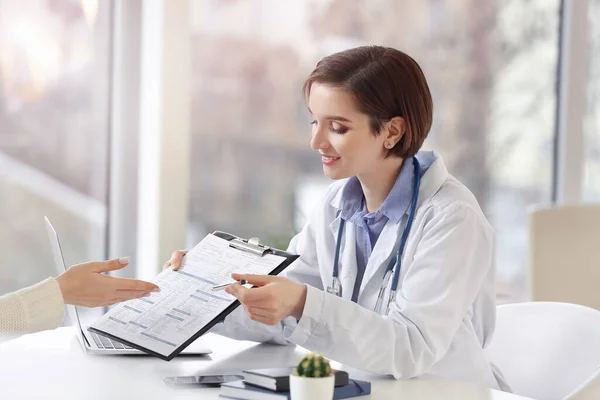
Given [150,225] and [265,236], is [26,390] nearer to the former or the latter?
[150,225]

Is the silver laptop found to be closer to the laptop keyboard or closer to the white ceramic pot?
the laptop keyboard

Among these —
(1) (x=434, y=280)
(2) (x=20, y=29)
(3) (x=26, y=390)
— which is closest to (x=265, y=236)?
(2) (x=20, y=29)

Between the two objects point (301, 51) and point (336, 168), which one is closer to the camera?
point (336, 168)

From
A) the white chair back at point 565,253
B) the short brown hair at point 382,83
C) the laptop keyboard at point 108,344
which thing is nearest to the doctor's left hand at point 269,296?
the laptop keyboard at point 108,344

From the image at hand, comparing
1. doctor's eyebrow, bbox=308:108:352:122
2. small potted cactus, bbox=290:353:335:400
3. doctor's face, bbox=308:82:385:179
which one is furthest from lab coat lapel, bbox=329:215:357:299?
small potted cactus, bbox=290:353:335:400

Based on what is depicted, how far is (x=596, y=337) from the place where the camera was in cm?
176

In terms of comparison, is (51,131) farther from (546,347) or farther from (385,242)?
(546,347)

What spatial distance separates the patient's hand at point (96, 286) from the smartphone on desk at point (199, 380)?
0.21 m

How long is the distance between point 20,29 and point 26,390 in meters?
1.72

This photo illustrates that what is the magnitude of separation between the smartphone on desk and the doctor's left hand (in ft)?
0.39

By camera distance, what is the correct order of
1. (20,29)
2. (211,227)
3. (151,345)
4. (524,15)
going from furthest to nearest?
(524,15), (211,227), (20,29), (151,345)

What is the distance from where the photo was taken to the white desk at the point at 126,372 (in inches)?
56.8

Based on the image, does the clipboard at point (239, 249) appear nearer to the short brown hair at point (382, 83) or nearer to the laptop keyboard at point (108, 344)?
the laptop keyboard at point (108, 344)

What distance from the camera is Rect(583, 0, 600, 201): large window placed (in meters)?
3.99
